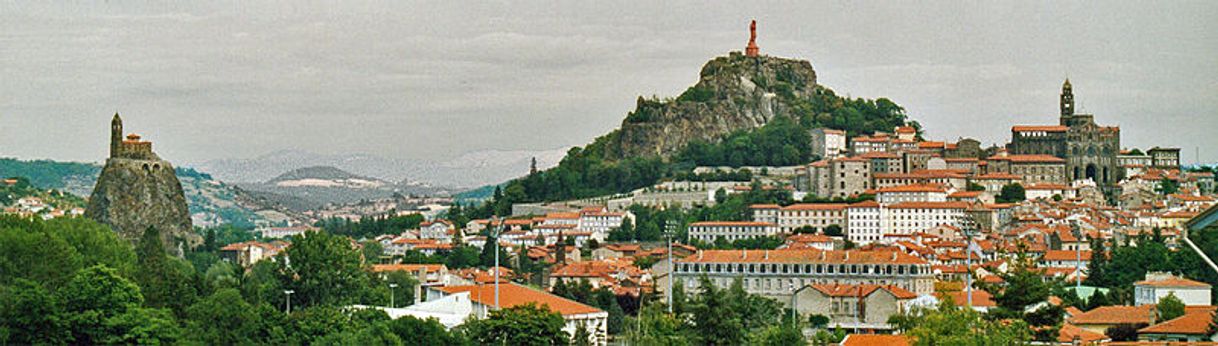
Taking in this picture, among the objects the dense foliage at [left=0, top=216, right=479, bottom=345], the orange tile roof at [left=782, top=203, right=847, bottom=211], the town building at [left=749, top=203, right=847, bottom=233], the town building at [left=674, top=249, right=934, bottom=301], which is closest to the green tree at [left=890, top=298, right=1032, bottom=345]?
the dense foliage at [left=0, top=216, right=479, bottom=345]

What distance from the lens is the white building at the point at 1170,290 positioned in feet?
134

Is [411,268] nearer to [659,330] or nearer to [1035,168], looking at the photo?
[659,330]

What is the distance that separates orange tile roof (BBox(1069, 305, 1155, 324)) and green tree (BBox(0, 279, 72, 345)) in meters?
19.7

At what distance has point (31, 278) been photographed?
99.1 feet

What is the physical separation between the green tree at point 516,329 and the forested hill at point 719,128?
5504 cm

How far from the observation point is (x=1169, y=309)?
35750 millimetres

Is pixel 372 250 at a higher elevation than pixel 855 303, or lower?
higher

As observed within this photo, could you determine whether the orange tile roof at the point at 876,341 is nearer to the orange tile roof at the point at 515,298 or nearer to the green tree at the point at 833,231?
the orange tile roof at the point at 515,298

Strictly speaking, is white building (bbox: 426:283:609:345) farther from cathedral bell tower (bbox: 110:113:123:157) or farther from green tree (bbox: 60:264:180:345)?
cathedral bell tower (bbox: 110:113:123:157)

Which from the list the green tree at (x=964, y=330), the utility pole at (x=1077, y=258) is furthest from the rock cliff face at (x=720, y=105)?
the green tree at (x=964, y=330)

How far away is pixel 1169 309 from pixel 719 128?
62949 mm

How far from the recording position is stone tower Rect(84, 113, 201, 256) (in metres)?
71.9

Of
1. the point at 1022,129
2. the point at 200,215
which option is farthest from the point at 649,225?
the point at 200,215

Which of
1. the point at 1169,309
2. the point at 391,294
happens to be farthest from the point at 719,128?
the point at 1169,309
